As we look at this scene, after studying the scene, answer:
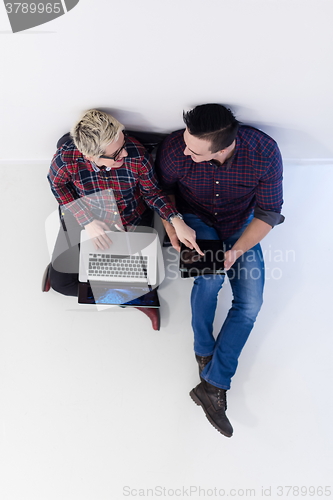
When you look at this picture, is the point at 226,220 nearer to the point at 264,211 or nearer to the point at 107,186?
the point at 264,211

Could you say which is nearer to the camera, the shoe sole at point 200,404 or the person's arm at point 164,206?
the person's arm at point 164,206

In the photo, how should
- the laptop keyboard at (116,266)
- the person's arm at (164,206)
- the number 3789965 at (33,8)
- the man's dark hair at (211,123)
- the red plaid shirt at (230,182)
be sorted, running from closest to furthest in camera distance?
the number 3789965 at (33,8)
the man's dark hair at (211,123)
the red plaid shirt at (230,182)
the person's arm at (164,206)
the laptop keyboard at (116,266)

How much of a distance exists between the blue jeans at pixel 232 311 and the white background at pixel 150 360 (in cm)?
17

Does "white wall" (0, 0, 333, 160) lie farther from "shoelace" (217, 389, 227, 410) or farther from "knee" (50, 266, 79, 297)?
"shoelace" (217, 389, 227, 410)

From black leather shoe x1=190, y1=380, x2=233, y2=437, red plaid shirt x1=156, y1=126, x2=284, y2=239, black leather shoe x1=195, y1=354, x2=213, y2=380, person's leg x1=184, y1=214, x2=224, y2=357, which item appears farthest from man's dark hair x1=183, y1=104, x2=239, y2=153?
black leather shoe x1=190, y1=380, x2=233, y2=437

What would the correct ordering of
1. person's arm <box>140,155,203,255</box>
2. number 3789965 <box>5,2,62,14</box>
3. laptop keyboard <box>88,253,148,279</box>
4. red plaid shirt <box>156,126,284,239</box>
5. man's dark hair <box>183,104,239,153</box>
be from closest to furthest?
number 3789965 <box>5,2,62,14</box> < man's dark hair <box>183,104,239,153</box> < red plaid shirt <box>156,126,284,239</box> < person's arm <box>140,155,203,255</box> < laptop keyboard <box>88,253,148,279</box>

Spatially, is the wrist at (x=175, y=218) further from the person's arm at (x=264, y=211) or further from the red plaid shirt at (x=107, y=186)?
the person's arm at (x=264, y=211)

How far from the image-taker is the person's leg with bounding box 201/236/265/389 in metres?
1.90

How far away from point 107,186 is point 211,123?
0.58 meters

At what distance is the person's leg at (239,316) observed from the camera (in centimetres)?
190

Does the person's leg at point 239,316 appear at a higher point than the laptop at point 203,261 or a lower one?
lower

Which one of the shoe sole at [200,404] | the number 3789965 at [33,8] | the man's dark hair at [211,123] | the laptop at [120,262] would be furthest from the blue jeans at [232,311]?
Answer: the number 3789965 at [33,8]

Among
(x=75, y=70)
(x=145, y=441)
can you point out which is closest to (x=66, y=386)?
(x=145, y=441)

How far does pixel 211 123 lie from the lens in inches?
55.6
